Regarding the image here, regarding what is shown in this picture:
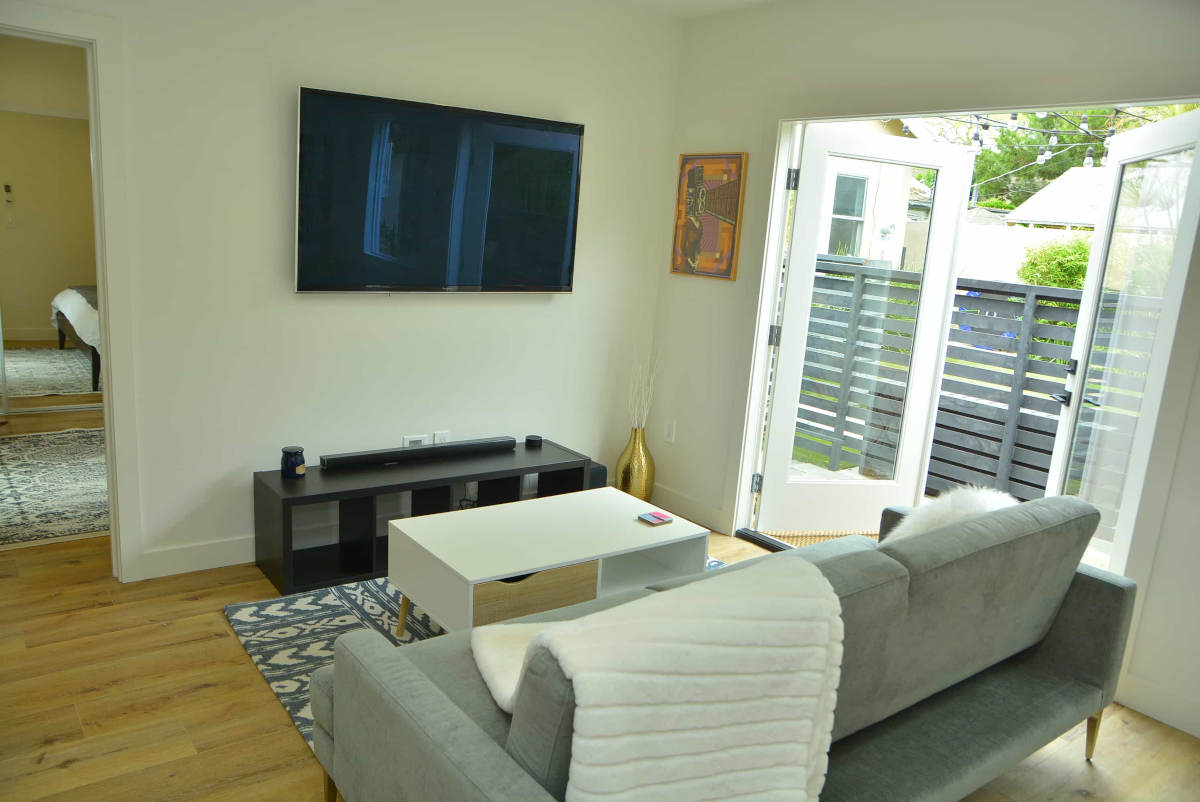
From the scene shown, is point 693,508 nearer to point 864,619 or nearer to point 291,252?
point 291,252

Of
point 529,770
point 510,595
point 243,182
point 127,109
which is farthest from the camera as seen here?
point 243,182

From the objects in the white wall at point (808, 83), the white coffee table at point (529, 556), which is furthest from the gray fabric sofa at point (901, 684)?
the white wall at point (808, 83)

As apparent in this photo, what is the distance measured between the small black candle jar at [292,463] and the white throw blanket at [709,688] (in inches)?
93.8

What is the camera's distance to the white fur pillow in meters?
2.34

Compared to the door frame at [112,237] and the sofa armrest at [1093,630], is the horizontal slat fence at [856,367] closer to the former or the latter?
the sofa armrest at [1093,630]

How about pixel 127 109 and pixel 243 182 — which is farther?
pixel 243 182

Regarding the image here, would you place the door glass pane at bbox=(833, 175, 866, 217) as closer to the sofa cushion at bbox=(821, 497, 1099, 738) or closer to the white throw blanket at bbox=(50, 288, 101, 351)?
the sofa cushion at bbox=(821, 497, 1099, 738)

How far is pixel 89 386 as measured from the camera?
231 inches

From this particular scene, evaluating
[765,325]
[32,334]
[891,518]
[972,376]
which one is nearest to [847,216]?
[765,325]

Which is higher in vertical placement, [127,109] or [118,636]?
[127,109]

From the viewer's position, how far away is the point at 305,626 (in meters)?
3.14

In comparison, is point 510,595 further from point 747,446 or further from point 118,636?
point 747,446

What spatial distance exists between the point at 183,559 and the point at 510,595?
62.3 inches

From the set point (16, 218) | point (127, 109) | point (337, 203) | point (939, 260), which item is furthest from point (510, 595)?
point (16, 218)
